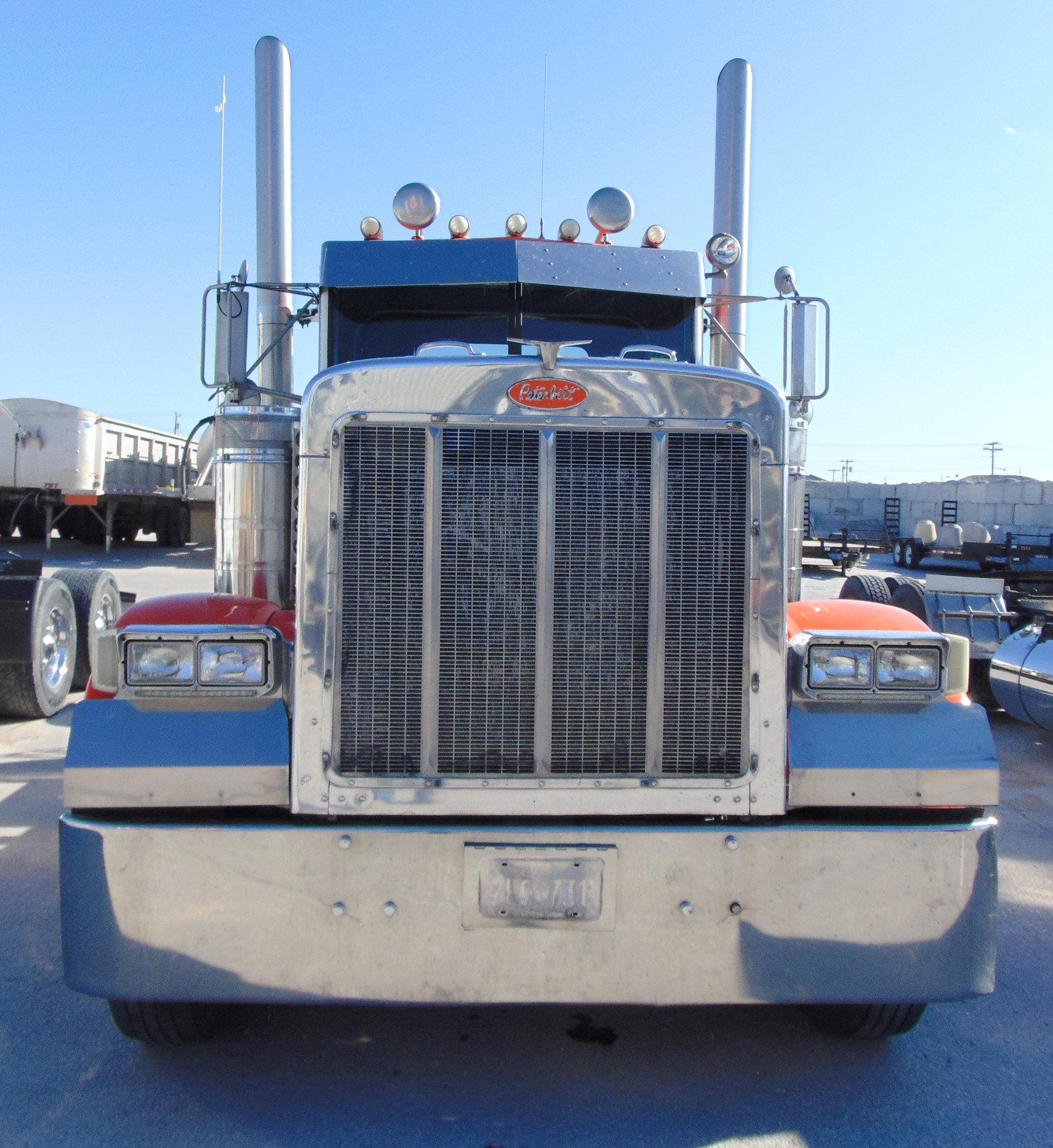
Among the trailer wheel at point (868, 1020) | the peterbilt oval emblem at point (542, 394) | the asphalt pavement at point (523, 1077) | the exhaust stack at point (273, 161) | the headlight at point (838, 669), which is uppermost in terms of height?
the exhaust stack at point (273, 161)

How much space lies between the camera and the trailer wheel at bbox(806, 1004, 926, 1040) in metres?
2.95

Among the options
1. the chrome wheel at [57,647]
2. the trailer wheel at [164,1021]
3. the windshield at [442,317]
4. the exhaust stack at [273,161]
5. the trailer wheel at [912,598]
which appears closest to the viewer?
the trailer wheel at [164,1021]

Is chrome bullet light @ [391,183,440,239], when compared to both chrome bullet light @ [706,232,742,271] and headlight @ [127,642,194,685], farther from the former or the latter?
headlight @ [127,642,194,685]

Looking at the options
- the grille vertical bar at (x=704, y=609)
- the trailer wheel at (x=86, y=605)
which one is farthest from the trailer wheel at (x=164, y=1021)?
the trailer wheel at (x=86, y=605)

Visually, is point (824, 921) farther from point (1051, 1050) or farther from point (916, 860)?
point (1051, 1050)

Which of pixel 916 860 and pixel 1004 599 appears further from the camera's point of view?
pixel 1004 599

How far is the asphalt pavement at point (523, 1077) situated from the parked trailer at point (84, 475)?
1572 cm

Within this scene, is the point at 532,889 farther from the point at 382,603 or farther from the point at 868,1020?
the point at 868,1020

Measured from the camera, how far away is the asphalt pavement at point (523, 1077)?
2623 mm

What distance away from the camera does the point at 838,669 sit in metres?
2.77

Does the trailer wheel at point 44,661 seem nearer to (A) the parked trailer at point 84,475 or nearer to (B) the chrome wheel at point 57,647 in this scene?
(B) the chrome wheel at point 57,647

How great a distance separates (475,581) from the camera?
268 cm

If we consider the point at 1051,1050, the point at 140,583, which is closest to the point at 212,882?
the point at 1051,1050

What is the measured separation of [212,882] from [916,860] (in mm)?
1834
